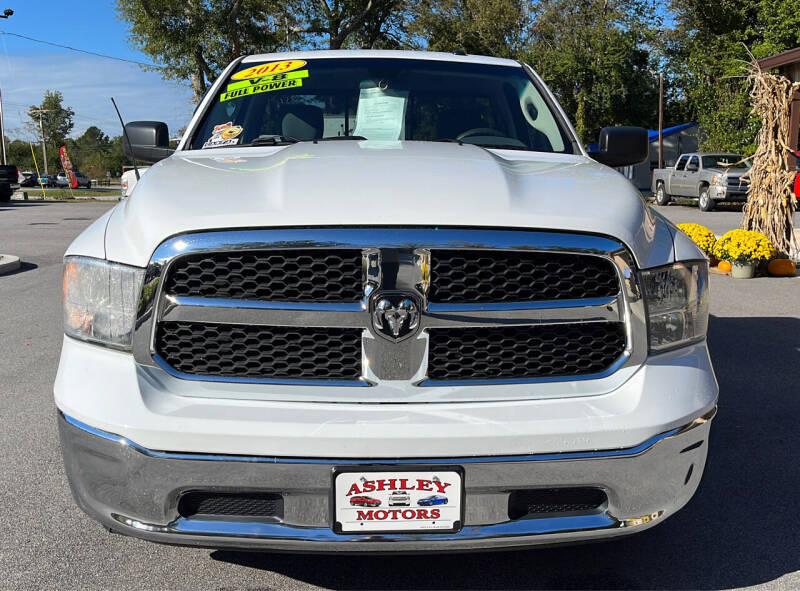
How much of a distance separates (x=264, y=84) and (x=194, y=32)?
1104 inches

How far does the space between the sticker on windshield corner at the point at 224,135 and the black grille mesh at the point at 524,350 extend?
179 centimetres

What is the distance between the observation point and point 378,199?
227 cm

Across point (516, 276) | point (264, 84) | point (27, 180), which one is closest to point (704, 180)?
point (264, 84)

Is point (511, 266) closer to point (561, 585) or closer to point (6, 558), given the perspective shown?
point (561, 585)

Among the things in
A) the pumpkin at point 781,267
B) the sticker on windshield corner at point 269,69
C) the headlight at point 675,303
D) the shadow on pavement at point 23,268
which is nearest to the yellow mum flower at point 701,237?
the pumpkin at point 781,267

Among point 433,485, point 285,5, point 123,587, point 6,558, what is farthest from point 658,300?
point 285,5

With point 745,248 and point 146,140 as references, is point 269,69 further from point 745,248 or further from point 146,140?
point 745,248

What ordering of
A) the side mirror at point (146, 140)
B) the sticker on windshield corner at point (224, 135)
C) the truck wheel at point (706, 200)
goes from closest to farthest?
the sticker on windshield corner at point (224, 135) → the side mirror at point (146, 140) → the truck wheel at point (706, 200)

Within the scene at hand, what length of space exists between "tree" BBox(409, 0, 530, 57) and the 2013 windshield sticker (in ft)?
136

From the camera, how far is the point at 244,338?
2211 millimetres

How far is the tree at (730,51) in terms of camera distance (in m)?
33.8

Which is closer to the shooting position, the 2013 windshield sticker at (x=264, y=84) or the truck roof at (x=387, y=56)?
the 2013 windshield sticker at (x=264, y=84)

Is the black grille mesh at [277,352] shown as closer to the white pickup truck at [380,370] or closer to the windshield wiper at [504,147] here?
the white pickup truck at [380,370]

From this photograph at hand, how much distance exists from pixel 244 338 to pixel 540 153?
1.73 meters
